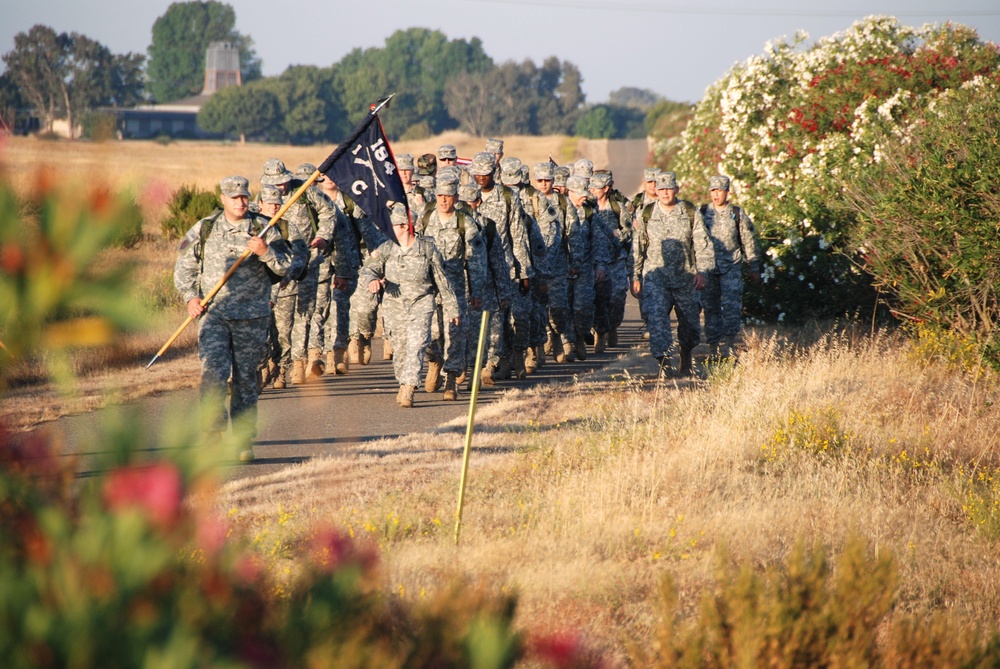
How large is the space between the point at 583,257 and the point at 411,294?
11.5ft

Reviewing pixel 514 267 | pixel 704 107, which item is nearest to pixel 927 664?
pixel 514 267

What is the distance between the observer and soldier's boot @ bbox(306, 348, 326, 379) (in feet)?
41.4

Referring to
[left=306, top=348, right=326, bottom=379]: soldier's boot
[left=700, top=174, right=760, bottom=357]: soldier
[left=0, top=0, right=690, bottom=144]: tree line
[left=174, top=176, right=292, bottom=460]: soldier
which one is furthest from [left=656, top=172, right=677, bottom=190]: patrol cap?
[left=0, top=0, right=690, bottom=144]: tree line

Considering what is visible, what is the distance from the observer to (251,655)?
223 cm

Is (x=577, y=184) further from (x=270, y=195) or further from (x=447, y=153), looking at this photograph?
(x=270, y=195)

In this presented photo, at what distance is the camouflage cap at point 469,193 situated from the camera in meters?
12.2

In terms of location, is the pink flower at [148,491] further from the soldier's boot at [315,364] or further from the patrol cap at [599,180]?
the patrol cap at [599,180]

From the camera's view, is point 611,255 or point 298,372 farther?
point 611,255

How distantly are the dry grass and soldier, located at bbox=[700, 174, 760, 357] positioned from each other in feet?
7.65

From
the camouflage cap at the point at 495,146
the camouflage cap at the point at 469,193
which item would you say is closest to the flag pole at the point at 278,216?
the camouflage cap at the point at 469,193

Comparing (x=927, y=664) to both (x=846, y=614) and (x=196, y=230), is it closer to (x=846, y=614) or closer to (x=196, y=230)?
(x=846, y=614)

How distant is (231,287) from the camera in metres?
8.92

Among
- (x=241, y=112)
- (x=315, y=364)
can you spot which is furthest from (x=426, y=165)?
(x=241, y=112)

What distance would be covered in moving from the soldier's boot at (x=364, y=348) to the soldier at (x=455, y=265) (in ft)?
6.01
